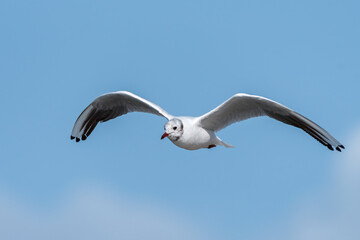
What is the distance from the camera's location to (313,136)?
33.9ft

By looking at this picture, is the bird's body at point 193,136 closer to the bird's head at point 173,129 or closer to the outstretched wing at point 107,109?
the bird's head at point 173,129

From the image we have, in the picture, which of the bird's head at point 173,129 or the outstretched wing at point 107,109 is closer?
the bird's head at point 173,129

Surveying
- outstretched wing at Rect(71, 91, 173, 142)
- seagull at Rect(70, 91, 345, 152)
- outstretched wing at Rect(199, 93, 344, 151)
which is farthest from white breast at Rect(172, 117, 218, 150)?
outstretched wing at Rect(71, 91, 173, 142)

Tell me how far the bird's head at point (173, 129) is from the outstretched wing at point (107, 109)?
3.29ft

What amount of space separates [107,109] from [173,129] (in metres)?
2.43

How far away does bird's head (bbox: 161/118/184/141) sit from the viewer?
9969 mm

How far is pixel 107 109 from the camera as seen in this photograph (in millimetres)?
12008

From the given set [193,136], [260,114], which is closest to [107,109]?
[193,136]

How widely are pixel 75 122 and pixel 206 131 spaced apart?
125 inches

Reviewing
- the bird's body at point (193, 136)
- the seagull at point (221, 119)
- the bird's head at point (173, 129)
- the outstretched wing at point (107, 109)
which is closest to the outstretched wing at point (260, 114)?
the seagull at point (221, 119)

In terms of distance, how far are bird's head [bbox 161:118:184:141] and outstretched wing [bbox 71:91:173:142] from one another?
100cm

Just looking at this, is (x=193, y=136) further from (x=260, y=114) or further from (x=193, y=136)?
(x=260, y=114)

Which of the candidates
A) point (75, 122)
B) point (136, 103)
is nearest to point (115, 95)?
point (136, 103)

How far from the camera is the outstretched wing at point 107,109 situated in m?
11.4
